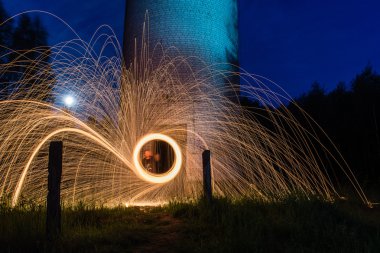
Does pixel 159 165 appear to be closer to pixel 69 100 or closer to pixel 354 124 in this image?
pixel 69 100

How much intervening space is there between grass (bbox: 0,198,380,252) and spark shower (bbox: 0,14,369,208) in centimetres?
104

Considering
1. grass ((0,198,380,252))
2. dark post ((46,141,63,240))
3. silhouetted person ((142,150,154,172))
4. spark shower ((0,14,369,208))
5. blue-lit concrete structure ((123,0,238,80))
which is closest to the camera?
grass ((0,198,380,252))

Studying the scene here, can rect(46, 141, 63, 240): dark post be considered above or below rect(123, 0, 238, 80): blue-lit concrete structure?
below

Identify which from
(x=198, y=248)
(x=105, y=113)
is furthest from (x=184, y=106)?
(x=198, y=248)

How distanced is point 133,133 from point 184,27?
15.8 feet

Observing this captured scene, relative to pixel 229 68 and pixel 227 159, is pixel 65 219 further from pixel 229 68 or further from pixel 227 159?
pixel 229 68

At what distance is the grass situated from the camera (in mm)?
4801

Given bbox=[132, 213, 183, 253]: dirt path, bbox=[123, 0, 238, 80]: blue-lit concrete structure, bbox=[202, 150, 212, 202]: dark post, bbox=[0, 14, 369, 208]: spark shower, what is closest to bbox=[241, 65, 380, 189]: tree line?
bbox=[0, 14, 369, 208]: spark shower

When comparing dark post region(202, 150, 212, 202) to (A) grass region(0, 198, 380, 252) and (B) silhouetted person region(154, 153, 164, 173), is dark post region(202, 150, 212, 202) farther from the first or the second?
(B) silhouetted person region(154, 153, 164, 173)

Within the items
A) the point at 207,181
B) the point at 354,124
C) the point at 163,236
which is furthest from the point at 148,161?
the point at 354,124

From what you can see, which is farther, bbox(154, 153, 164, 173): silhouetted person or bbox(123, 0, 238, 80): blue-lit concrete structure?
bbox(123, 0, 238, 80): blue-lit concrete structure

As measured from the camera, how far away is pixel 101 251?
182 inches

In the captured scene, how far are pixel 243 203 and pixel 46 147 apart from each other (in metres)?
8.57

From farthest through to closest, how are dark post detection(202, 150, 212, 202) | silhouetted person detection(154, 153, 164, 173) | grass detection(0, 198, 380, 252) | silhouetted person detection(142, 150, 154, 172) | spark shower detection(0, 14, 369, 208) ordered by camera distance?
silhouetted person detection(154, 153, 164, 173) → silhouetted person detection(142, 150, 154, 172) → spark shower detection(0, 14, 369, 208) → dark post detection(202, 150, 212, 202) → grass detection(0, 198, 380, 252)
